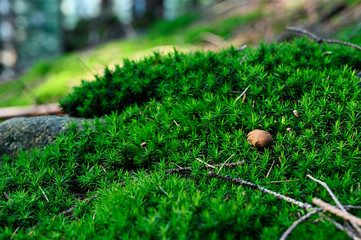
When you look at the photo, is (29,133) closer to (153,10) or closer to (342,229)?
(342,229)

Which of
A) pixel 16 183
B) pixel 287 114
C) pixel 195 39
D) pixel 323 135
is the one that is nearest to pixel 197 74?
pixel 287 114

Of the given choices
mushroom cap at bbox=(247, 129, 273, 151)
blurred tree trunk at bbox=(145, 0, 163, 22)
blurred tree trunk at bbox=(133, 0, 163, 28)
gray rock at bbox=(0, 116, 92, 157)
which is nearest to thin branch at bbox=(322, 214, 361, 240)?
mushroom cap at bbox=(247, 129, 273, 151)

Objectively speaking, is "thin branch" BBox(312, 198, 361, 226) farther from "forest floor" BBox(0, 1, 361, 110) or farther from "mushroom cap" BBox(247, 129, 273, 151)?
"forest floor" BBox(0, 1, 361, 110)

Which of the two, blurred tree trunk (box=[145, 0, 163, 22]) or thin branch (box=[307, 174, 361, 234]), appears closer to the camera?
thin branch (box=[307, 174, 361, 234])

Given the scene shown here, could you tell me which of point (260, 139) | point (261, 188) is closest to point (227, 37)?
point (260, 139)

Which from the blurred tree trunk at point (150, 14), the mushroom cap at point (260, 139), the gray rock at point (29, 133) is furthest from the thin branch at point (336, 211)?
the blurred tree trunk at point (150, 14)

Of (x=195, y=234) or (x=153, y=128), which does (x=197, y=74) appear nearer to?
(x=153, y=128)

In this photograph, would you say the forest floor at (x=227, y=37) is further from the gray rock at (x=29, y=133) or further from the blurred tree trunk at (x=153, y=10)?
the blurred tree trunk at (x=153, y=10)
